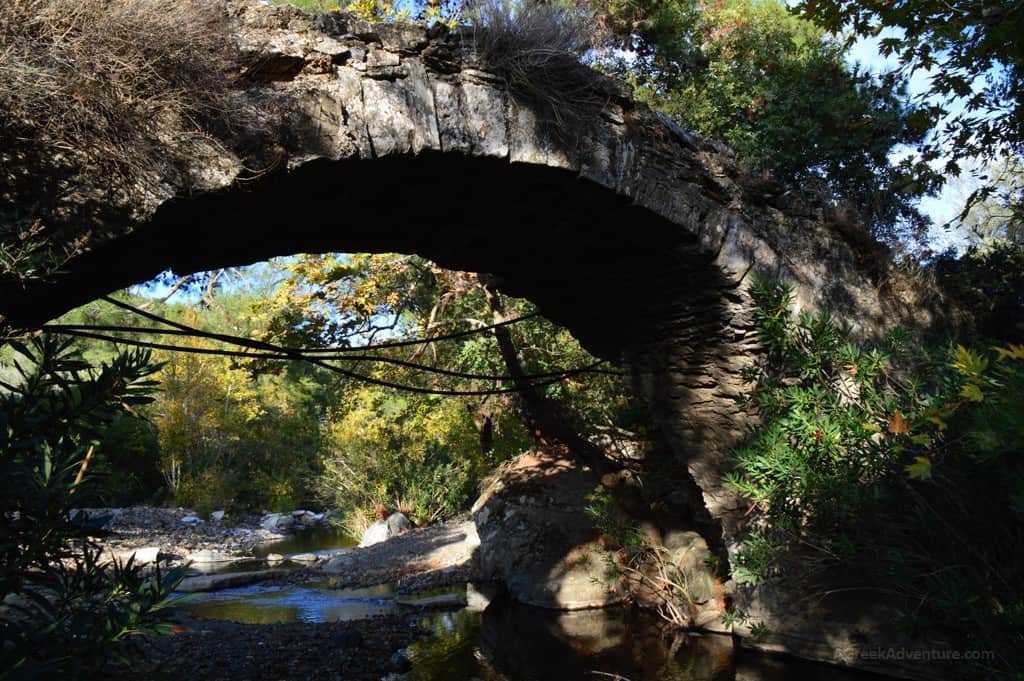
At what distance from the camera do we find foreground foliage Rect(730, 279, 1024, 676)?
10.3 feet

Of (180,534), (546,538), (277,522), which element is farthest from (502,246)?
(277,522)

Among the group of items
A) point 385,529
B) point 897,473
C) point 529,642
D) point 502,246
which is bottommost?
point 529,642

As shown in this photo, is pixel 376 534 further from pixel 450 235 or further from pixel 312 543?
pixel 450 235

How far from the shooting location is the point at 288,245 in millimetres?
4039

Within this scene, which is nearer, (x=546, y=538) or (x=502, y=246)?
(x=502, y=246)

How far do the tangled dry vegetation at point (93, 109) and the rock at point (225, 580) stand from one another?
8.95 meters

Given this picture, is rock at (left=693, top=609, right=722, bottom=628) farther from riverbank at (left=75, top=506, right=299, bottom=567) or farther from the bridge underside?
riverbank at (left=75, top=506, right=299, bottom=567)

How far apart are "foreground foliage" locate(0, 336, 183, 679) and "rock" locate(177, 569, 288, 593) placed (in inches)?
367

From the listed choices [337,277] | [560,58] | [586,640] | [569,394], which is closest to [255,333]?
[337,277]

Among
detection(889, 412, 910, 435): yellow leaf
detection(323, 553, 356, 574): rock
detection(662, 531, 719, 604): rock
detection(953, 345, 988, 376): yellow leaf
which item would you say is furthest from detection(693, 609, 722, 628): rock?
detection(323, 553, 356, 574): rock

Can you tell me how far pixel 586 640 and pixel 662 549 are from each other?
4.57ft

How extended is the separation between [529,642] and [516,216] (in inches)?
181

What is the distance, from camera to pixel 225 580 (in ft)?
35.8

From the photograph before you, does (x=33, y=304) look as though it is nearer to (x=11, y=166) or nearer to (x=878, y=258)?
(x=11, y=166)
